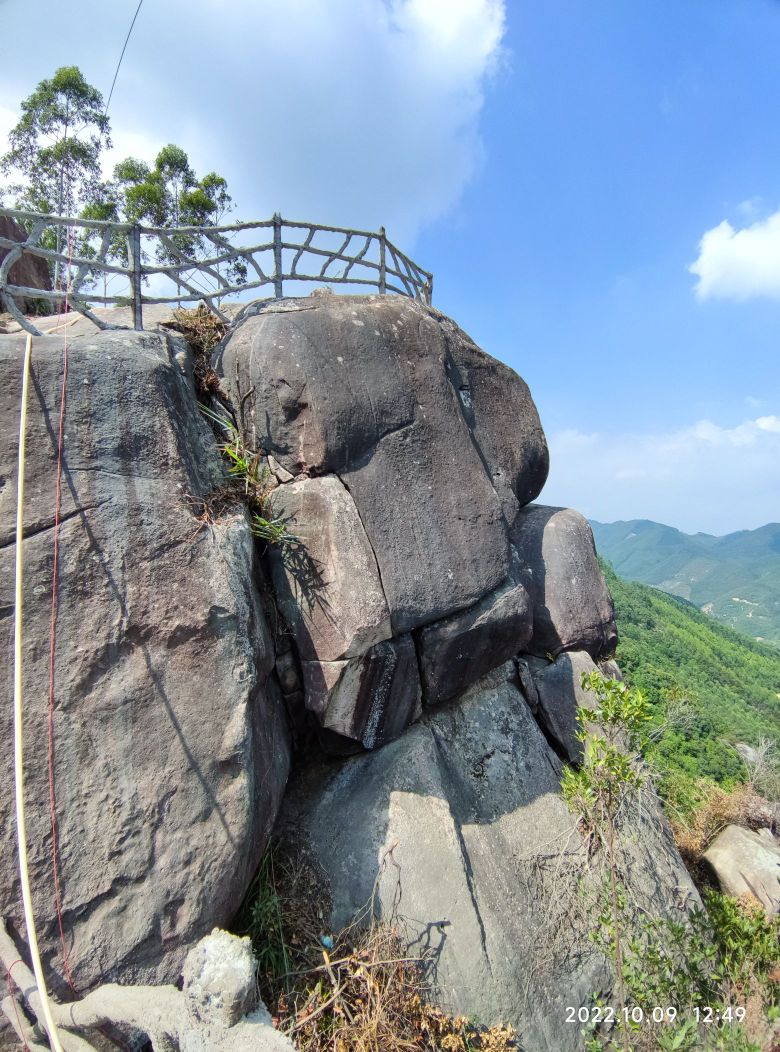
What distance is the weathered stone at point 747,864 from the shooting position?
7.01 metres

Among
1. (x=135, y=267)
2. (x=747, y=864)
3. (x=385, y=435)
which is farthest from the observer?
(x=747, y=864)

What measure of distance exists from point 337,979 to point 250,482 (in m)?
3.86

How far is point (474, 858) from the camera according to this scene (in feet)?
17.0

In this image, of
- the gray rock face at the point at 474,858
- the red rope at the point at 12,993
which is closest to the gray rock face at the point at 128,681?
the red rope at the point at 12,993

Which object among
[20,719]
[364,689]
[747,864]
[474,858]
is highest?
[20,719]

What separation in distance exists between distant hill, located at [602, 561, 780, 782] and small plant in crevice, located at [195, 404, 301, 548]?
10.6 m

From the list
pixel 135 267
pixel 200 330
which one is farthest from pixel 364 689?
pixel 135 267

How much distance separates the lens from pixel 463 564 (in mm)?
5586

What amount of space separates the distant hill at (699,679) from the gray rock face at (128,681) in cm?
1082

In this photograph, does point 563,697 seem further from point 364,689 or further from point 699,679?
point 699,679

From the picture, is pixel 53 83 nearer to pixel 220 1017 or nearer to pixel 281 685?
pixel 281 685

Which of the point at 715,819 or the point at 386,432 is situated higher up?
the point at 386,432

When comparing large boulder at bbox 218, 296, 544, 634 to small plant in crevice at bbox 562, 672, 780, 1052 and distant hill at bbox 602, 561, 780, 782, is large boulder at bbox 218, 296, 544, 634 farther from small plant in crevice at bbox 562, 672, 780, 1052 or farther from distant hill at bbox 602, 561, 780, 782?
distant hill at bbox 602, 561, 780, 782

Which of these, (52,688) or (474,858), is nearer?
(52,688)
